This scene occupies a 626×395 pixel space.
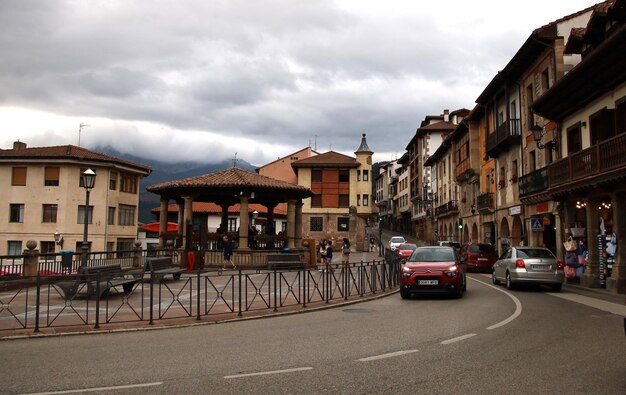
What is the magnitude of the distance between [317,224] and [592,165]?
42.6 m

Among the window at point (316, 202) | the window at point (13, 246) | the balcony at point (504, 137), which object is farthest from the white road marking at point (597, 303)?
the window at point (316, 202)

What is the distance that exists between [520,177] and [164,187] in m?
19.6

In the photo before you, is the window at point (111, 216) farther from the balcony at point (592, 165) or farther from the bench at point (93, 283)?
the balcony at point (592, 165)

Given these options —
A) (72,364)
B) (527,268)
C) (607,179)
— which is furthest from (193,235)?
(72,364)

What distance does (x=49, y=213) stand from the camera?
4428 cm

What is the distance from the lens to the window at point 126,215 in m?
48.0

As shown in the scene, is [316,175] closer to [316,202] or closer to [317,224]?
[316,202]

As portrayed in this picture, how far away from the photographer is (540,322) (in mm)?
10539

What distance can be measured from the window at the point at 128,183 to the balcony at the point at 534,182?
115 ft

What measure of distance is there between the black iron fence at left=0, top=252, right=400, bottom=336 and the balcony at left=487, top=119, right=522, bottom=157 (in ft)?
59.6

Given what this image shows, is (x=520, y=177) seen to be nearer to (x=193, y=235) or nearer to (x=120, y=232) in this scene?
(x=193, y=235)

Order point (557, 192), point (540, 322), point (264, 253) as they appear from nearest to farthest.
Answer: point (540, 322) < point (557, 192) < point (264, 253)

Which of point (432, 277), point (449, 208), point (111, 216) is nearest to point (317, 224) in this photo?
point (449, 208)

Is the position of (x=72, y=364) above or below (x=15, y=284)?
below
